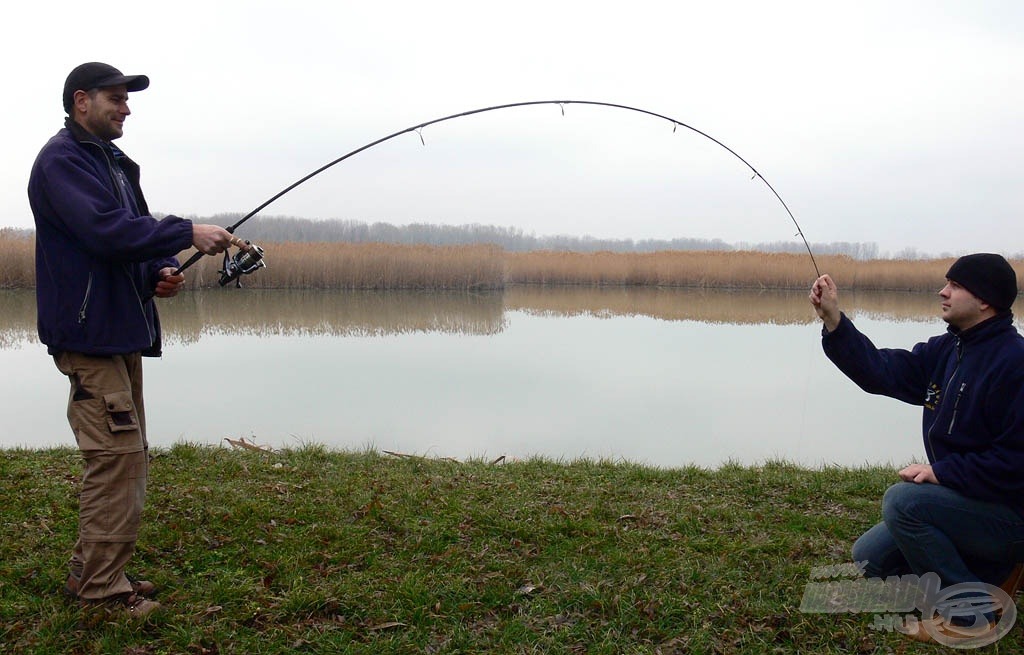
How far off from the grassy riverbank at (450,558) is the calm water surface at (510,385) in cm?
145

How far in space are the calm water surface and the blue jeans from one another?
2.74 meters

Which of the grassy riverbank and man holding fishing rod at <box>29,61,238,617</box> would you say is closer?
man holding fishing rod at <box>29,61,238,617</box>

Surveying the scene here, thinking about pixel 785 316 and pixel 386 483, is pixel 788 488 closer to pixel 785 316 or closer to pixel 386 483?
pixel 386 483

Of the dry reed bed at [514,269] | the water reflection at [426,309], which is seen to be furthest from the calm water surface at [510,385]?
the dry reed bed at [514,269]

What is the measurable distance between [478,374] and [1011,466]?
6917 millimetres

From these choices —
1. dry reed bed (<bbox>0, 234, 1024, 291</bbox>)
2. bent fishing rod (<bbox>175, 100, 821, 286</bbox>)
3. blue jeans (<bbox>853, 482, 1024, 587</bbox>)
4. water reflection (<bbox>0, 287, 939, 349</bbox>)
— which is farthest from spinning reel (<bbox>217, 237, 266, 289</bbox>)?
dry reed bed (<bbox>0, 234, 1024, 291</bbox>)

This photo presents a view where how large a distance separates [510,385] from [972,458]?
618 cm

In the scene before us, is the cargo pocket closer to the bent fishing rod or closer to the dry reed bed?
A: the bent fishing rod

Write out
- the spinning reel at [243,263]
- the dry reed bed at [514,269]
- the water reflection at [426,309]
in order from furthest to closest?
the dry reed bed at [514,269] → the water reflection at [426,309] → the spinning reel at [243,263]

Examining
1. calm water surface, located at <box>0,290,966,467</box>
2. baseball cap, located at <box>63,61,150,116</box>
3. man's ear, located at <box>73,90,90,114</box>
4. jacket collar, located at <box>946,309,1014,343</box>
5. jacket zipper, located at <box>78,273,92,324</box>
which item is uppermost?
baseball cap, located at <box>63,61,150,116</box>

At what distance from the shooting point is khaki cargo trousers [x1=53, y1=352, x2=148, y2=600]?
2.56m

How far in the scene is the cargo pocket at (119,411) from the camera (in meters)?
2.57

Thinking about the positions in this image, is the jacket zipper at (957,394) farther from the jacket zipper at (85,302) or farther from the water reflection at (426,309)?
the water reflection at (426,309)

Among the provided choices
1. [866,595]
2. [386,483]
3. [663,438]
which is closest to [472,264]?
[663,438]
